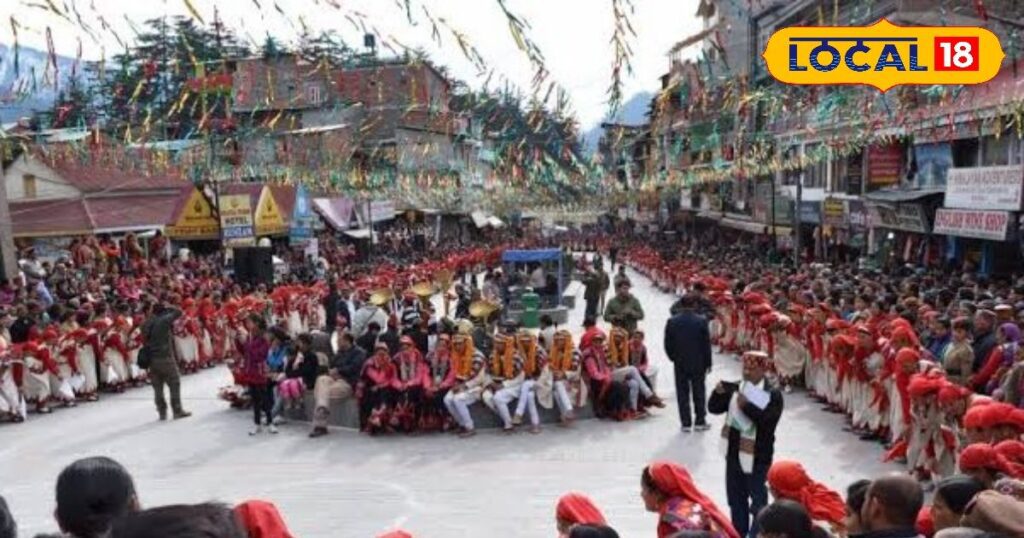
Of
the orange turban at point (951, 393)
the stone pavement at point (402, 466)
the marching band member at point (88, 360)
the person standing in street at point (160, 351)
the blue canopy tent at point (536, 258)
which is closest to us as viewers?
the orange turban at point (951, 393)

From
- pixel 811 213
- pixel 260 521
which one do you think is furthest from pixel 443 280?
pixel 260 521

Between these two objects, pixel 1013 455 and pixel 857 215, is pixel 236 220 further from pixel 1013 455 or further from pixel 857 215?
pixel 1013 455

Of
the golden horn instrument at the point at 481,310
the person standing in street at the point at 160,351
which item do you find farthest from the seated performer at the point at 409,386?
the golden horn instrument at the point at 481,310

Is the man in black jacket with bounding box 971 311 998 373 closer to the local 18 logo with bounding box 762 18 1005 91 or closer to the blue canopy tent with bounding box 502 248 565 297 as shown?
the local 18 logo with bounding box 762 18 1005 91

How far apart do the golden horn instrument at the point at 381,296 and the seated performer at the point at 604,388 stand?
9200mm

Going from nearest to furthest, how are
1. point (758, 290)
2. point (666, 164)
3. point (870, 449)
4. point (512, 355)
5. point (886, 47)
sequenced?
point (870, 449) → point (512, 355) → point (886, 47) → point (758, 290) → point (666, 164)

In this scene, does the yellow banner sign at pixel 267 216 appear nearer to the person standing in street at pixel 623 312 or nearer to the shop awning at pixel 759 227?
the person standing in street at pixel 623 312

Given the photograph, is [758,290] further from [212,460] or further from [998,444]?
[998,444]

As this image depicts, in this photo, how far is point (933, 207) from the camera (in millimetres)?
24547

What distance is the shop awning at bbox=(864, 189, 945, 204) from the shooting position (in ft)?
80.3

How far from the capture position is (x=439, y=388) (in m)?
13.1

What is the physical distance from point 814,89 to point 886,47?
6041 millimetres

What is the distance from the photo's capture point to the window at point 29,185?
3366cm

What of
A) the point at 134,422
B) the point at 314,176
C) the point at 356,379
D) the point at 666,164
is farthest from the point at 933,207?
the point at 666,164
